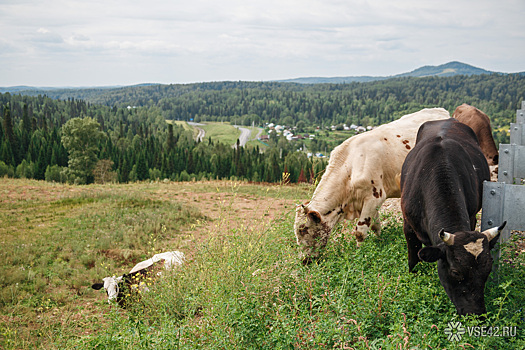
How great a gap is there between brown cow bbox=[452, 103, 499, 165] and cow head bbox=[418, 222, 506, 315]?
736 centimetres

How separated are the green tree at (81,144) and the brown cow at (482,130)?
63.4 metres

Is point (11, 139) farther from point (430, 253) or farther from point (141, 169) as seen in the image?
point (430, 253)

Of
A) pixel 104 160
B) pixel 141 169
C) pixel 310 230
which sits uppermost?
pixel 310 230

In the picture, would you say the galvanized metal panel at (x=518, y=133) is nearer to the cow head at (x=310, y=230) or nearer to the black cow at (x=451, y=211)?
the black cow at (x=451, y=211)

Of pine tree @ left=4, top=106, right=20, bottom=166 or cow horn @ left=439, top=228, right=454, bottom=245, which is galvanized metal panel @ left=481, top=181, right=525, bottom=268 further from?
pine tree @ left=4, top=106, right=20, bottom=166

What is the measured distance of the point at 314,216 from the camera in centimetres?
680

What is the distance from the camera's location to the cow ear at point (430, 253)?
383 centimetres

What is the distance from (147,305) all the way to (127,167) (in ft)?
279

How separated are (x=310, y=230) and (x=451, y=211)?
2.94 metres

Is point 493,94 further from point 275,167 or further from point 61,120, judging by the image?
point 61,120

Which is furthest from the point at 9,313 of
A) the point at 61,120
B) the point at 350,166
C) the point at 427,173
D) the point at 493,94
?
the point at 493,94

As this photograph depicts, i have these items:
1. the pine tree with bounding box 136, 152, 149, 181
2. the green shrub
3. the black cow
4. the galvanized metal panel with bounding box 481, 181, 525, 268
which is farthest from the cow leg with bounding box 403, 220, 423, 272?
the pine tree with bounding box 136, 152, 149, 181

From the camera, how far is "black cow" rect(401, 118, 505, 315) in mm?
3699

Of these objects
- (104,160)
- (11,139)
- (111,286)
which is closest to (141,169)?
(104,160)
